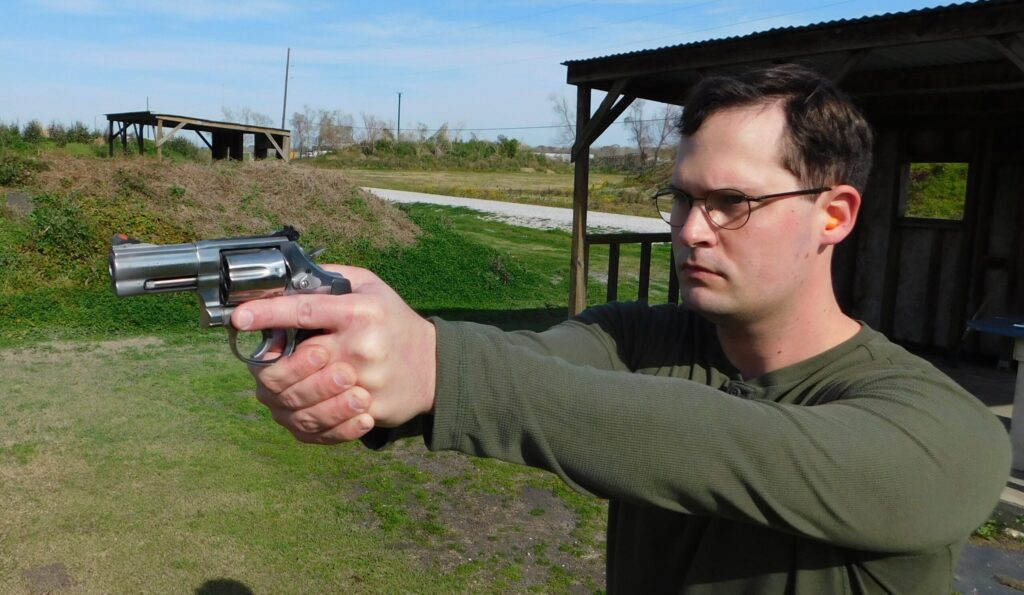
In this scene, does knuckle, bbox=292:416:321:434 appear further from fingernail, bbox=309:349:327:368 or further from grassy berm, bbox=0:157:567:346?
grassy berm, bbox=0:157:567:346

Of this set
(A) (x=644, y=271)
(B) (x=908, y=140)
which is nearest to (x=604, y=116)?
(A) (x=644, y=271)

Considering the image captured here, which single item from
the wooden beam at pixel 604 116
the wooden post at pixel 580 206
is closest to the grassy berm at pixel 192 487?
the wooden post at pixel 580 206

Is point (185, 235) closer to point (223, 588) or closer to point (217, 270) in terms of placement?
point (223, 588)

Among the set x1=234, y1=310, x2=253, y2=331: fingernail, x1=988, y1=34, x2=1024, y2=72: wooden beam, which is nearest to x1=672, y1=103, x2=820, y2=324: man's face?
x1=234, y1=310, x2=253, y2=331: fingernail

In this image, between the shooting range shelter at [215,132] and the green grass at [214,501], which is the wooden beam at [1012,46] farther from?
the shooting range shelter at [215,132]

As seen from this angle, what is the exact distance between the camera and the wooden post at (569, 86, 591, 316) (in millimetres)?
7691

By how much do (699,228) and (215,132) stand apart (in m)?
21.7

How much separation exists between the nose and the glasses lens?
0.04ft

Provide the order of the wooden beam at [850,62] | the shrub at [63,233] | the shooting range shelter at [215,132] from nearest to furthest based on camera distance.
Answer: the wooden beam at [850,62] → the shrub at [63,233] → the shooting range shelter at [215,132]

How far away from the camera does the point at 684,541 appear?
1.52 metres

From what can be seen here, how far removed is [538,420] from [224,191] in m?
13.3

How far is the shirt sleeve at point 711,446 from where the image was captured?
1139 mm

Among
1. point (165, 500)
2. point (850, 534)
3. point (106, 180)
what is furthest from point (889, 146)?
point (106, 180)

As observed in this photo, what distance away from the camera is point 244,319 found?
1.30m
